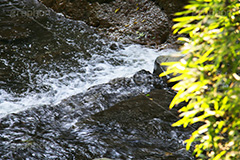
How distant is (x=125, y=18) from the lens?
8.02 metres

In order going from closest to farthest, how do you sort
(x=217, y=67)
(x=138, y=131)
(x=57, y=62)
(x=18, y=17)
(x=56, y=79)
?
(x=217, y=67), (x=138, y=131), (x=56, y=79), (x=57, y=62), (x=18, y=17)

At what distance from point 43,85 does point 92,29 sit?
3.41 meters

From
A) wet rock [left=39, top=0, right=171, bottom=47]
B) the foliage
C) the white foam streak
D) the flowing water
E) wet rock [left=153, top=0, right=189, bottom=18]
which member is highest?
the foliage

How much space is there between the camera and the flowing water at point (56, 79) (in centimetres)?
330

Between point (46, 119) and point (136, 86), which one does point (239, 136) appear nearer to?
point (46, 119)

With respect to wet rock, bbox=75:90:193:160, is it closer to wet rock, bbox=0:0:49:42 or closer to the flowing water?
the flowing water

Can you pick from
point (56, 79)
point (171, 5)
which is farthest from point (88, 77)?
point (171, 5)

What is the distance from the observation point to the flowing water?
10.8 ft

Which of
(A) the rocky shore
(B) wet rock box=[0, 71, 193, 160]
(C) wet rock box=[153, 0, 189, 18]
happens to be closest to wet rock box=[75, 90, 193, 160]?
(B) wet rock box=[0, 71, 193, 160]

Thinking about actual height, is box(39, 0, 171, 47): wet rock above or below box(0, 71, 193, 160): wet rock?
above

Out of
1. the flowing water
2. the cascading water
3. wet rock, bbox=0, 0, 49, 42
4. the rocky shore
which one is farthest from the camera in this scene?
the rocky shore

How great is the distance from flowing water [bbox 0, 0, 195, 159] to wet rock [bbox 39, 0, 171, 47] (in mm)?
348

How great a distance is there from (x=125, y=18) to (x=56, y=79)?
364 centimetres

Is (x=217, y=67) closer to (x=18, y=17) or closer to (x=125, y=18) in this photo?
(x=125, y=18)
